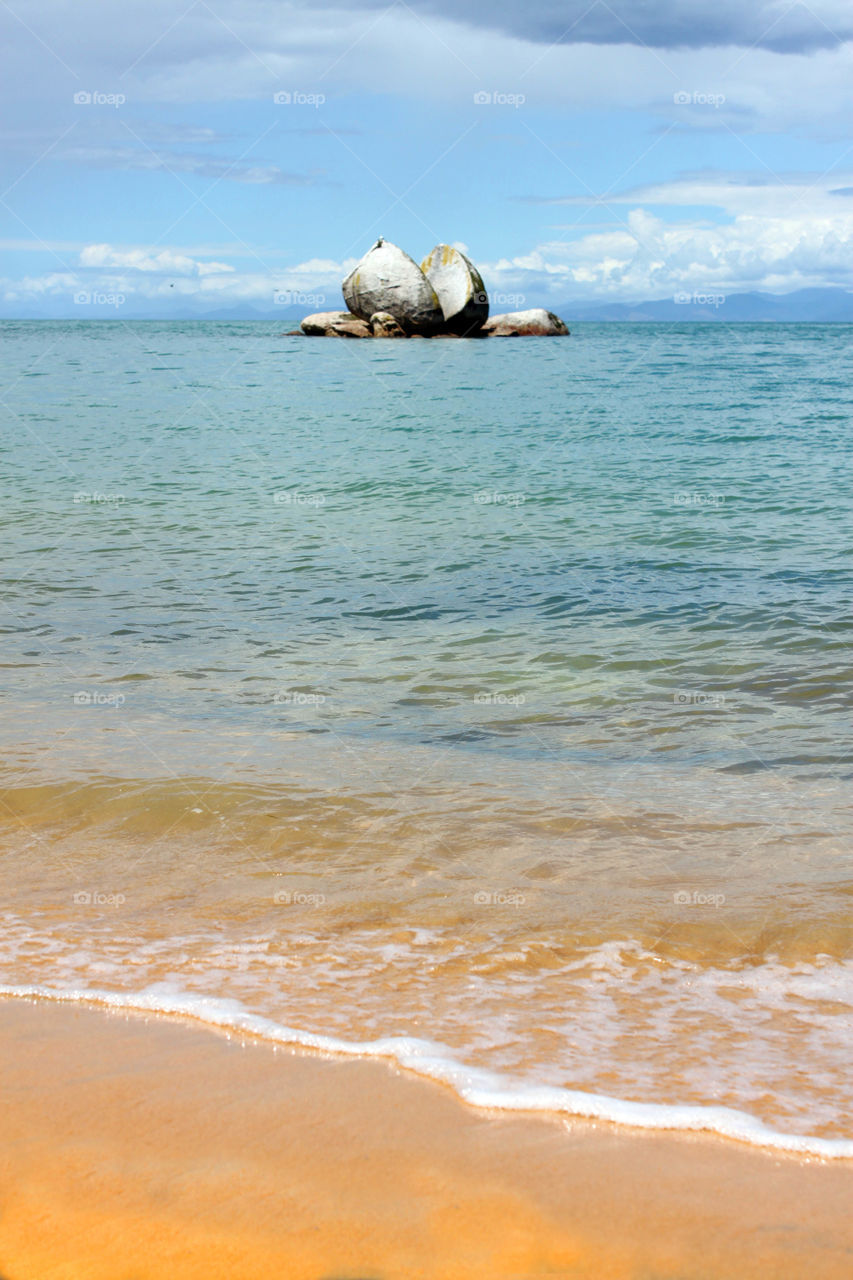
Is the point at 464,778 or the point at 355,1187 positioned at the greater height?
the point at 355,1187

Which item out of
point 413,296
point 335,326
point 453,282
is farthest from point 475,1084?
point 335,326

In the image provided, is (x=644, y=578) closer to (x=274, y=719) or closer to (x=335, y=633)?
(x=335, y=633)

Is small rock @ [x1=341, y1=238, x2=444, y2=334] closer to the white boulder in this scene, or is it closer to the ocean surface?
the white boulder

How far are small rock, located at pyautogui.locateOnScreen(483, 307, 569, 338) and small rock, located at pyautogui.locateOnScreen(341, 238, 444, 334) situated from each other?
7.04 m

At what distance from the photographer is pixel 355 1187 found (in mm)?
2160

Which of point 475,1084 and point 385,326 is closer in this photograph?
point 475,1084

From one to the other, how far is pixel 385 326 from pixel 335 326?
546cm

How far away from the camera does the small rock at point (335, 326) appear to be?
57875 millimetres

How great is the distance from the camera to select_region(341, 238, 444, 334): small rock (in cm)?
5291

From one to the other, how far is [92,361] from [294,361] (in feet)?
29.2

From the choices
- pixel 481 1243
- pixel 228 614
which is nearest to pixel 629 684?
pixel 228 614

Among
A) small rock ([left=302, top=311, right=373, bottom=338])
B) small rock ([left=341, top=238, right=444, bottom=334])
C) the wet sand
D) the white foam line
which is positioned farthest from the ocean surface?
small rock ([left=302, top=311, right=373, bottom=338])

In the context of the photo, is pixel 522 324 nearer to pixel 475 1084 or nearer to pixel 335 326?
pixel 335 326

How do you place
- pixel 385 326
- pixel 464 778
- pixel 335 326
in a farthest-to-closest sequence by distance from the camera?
pixel 335 326, pixel 385 326, pixel 464 778
